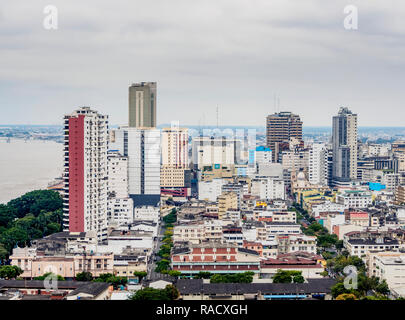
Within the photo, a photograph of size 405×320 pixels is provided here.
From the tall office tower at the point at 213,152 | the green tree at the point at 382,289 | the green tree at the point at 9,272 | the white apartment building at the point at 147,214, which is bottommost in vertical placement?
the green tree at the point at 382,289

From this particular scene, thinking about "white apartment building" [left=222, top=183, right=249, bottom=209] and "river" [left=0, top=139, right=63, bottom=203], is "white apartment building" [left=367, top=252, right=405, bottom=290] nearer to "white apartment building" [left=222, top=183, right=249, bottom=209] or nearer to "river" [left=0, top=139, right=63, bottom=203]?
"river" [left=0, top=139, right=63, bottom=203]

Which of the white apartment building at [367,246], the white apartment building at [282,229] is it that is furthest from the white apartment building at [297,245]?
the white apartment building at [282,229]

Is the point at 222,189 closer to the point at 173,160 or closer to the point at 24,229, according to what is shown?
the point at 173,160

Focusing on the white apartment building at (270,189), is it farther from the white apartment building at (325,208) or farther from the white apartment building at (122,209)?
the white apartment building at (122,209)

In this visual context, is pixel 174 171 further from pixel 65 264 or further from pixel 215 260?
pixel 65 264

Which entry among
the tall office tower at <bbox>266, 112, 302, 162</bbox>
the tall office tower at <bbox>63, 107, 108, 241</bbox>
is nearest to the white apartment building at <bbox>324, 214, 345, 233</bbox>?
the tall office tower at <bbox>63, 107, 108, 241</bbox>
